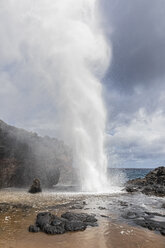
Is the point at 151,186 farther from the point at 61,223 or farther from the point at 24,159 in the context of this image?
the point at 61,223

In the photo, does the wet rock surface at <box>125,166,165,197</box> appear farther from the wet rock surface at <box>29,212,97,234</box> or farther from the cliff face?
the wet rock surface at <box>29,212,97,234</box>

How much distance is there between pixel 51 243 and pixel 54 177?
26681 mm

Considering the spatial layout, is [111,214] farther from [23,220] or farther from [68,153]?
[68,153]

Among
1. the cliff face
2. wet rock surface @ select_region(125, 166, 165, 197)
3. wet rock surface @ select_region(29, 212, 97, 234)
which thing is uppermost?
the cliff face

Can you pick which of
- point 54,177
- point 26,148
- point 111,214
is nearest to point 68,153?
point 54,177

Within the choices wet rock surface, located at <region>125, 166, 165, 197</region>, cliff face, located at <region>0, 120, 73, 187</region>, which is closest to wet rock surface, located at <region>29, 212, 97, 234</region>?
wet rock surface, located at <region>125, 166, 165, 197</region>

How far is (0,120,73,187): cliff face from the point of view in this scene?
3123 cm

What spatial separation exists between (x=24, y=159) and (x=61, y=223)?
24.0 meters

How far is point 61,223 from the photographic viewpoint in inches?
428

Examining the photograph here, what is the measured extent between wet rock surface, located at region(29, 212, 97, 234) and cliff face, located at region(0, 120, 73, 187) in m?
21.8

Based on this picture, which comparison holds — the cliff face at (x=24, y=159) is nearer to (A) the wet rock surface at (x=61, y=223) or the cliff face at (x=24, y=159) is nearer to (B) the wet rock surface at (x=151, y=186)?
(B) the wet rock surface at (x=151, y=186)

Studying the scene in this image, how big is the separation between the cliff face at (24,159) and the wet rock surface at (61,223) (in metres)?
21.8

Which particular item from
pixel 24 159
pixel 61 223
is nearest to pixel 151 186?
pixel 24 159

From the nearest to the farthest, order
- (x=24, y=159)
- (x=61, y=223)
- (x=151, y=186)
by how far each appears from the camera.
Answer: (x=61, y=223) → (x=24, y=159) → (x=151, y=186)
